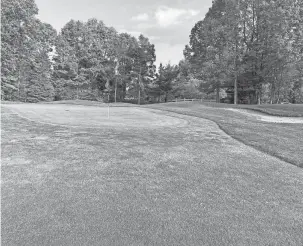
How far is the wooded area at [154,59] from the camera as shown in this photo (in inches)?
787

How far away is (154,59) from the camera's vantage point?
130 ft

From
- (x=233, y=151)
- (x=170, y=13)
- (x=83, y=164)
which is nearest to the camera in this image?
(x=83, y=164)

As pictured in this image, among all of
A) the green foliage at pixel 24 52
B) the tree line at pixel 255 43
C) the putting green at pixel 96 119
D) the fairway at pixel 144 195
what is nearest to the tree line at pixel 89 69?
the green foliage at pixel 24 52

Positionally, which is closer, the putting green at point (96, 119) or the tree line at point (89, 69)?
the putting green at point (96, 119)

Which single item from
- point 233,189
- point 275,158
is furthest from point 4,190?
point 275,158

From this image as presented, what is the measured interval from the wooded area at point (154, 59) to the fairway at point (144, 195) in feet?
62.4

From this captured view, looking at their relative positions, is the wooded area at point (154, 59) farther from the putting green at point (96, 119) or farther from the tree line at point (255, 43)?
the putting green at point (96, 119)

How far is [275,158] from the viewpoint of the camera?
413 centimetres

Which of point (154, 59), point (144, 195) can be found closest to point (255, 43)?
point (154, 59)

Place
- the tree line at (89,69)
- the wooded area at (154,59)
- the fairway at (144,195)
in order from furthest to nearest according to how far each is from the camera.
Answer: the tree line at (89,69)
the wooded area at (154,59)
the fairway at (144,195)

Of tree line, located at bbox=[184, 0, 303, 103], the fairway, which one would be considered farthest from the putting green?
tree line, located at bbox=[184, 0, 303, 103]

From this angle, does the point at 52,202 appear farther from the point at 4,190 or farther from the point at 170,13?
the point at 170,13

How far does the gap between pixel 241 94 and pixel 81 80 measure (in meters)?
26.5

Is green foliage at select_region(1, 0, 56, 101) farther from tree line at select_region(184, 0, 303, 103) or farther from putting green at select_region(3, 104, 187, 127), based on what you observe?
tree line at select_region(184, 0, 303, 103)
